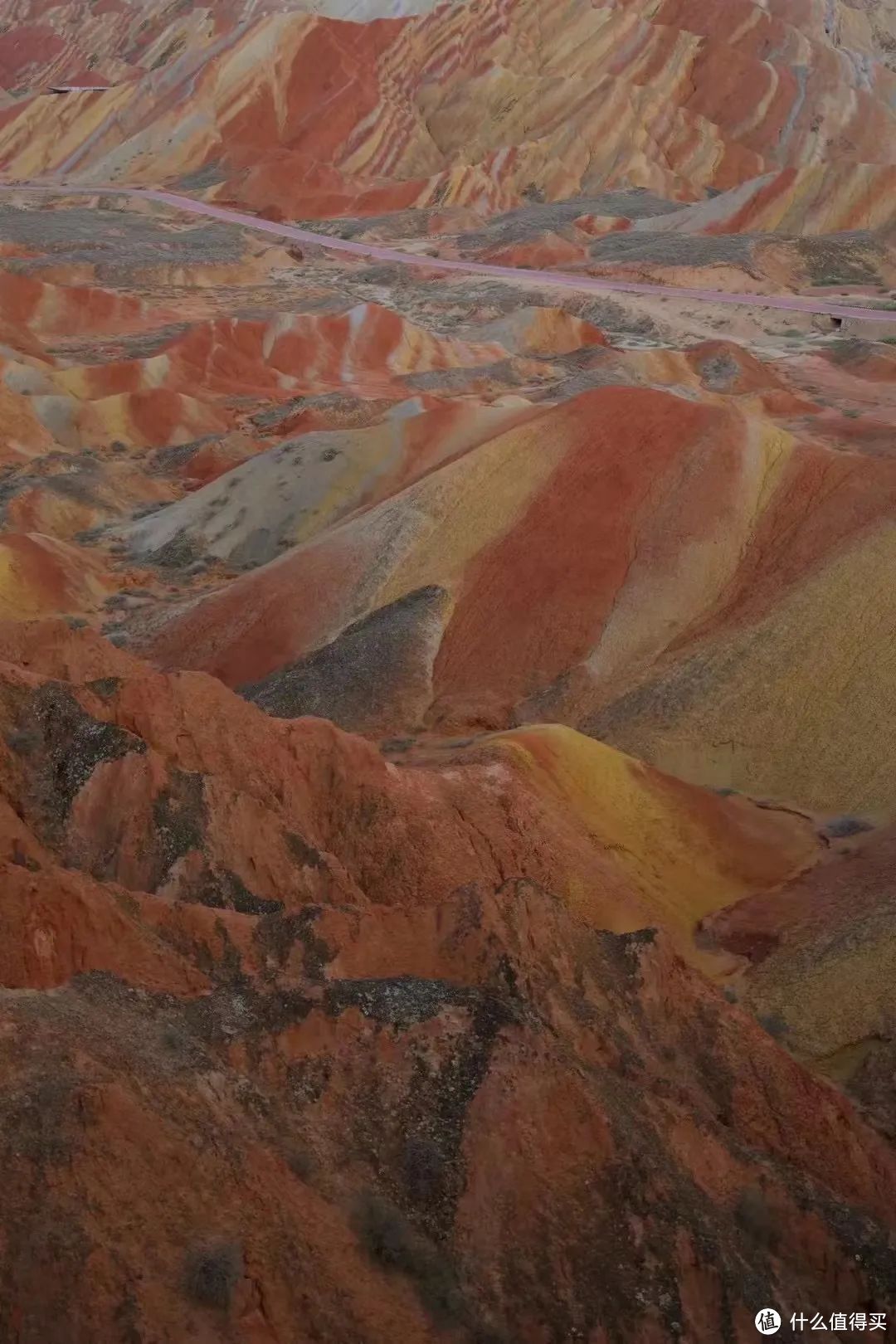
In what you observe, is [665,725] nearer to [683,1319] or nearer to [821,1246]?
[821,1246]

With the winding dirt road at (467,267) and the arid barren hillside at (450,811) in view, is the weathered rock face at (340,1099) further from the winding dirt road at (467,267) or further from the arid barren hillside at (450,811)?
the winding dirt road at (467,267)

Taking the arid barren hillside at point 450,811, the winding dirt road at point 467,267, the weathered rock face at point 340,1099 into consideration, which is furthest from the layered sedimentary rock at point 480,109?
the weathered rock face at point 340,1099

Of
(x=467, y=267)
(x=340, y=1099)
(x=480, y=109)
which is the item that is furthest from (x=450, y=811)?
(x=480, y=109)

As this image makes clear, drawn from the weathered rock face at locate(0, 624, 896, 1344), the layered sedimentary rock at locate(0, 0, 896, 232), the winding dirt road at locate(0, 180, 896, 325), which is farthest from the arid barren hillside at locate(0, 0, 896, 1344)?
the layered sedimentary rock at locate(0, 0, 896, 232)

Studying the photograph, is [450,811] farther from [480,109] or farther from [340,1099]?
[480,109]

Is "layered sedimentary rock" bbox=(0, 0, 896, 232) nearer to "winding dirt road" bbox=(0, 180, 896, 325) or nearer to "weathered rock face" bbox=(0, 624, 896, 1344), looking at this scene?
"winding dirt road" bbox=(0, 180, 896, 325)
